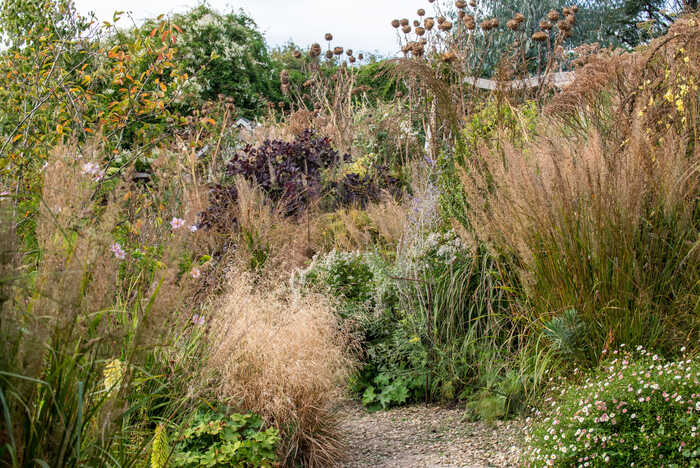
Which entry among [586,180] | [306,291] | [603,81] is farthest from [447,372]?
[603,81]

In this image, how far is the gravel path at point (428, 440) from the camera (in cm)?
309

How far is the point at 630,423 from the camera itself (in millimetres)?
2430

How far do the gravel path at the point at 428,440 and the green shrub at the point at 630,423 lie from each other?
17.2 inches

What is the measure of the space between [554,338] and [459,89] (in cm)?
330

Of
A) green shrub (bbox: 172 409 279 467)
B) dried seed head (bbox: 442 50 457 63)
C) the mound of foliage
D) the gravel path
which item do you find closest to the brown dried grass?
green shrub (bbox: 172 409 279 467)

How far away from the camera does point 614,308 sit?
3.04m

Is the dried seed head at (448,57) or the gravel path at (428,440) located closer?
the gravel path at (428,440)

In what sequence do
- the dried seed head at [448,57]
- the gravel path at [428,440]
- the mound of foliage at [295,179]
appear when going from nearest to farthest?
the gravel path at [428,440]
the dried seed head at [448,57]
the mound of foliage at [295,179]

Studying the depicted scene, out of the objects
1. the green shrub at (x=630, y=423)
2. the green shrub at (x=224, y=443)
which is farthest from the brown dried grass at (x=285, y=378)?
the green shrub at (x=630, y=423)

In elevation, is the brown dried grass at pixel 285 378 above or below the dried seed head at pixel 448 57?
below

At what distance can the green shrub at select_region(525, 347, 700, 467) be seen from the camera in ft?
7.41

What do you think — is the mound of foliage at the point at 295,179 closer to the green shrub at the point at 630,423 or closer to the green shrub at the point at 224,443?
the green shrub at the point at 224,443

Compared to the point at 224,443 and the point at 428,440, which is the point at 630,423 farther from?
the point at 224,443

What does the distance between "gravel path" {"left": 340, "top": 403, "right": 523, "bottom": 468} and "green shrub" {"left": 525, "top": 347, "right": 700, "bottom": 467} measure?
44cm
